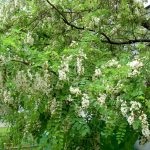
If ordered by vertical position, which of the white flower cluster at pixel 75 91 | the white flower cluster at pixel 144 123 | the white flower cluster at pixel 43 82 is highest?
the white flower cluster at pixel 43 82

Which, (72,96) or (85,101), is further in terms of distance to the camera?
(72,96)

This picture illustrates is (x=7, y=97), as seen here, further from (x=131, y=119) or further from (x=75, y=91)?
(x=131, y=119)

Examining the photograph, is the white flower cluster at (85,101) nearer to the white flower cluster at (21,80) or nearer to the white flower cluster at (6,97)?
the white flower cluster at (21,80)

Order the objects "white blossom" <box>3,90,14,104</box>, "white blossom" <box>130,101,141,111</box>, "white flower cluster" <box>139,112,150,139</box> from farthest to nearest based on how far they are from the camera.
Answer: "white blossom" <box>3,90,14,104</box> → "white blossom" <box>130,101,141,111</box> → "white flower cluster" <box>139,112,150,139</box>

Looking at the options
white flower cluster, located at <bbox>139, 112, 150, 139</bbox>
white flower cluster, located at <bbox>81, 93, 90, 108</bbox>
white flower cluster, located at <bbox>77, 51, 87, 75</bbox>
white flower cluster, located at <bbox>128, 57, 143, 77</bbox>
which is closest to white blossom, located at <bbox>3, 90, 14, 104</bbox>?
white flower cluster, located at <bbox>77, 51, 87, 75</bbox>

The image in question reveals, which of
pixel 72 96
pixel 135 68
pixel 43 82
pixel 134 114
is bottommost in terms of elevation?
pixel 134 114

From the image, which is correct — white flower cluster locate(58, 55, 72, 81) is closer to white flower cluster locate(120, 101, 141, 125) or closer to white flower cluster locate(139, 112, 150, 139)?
white flower cluster locate(120, 101, 141, 125)

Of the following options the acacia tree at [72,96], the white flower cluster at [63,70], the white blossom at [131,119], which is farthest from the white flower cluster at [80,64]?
the white blossom at [131,119]

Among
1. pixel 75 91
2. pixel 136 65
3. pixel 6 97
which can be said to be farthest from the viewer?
pixel 6 97

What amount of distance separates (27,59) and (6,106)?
1.13 m

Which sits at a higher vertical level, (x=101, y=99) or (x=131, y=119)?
(x=101, y=99)

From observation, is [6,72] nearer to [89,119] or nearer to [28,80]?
[28,80]

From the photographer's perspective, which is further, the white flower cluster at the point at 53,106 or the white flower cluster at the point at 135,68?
the white flower cluster at the point at 53,106

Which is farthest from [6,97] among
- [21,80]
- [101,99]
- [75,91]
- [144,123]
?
[144,123]
